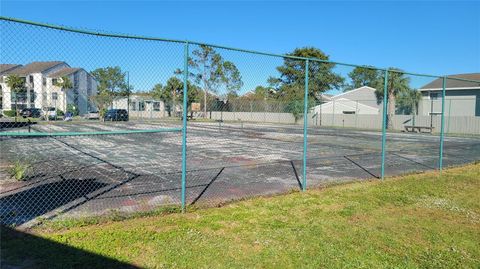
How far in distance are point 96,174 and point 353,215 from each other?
5.60 metres

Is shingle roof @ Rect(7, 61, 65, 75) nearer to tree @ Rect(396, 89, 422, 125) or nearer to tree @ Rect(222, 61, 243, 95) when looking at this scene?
tree @ Rect(222, 61, 243, 95)

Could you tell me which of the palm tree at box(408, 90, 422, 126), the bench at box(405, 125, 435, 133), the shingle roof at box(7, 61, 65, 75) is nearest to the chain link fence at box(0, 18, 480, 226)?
the shingle roof at box(7, 61, 65, 75)

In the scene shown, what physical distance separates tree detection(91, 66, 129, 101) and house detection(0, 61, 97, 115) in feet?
0.29

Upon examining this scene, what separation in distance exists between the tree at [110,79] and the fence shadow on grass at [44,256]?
87.3 inches

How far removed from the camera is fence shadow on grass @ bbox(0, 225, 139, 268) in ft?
12.8

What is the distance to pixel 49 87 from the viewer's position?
547 centimetres

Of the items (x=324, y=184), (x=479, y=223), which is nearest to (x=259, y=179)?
(x=324, y=184)

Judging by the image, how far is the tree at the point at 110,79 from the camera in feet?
17.6

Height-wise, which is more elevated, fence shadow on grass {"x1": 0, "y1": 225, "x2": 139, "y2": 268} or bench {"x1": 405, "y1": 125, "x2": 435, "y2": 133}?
bench {"x1": 405, "y1": 125, "x2": 435, "y2": 133}

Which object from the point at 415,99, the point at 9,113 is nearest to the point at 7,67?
the point at 9,113

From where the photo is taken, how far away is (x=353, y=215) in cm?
605

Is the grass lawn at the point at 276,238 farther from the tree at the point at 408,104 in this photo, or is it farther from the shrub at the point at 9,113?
the tree at the point at 408,104

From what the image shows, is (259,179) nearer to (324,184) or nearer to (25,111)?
(324,184)

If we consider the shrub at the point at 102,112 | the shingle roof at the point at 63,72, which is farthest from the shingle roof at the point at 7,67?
the shrub at the point at 102,112
